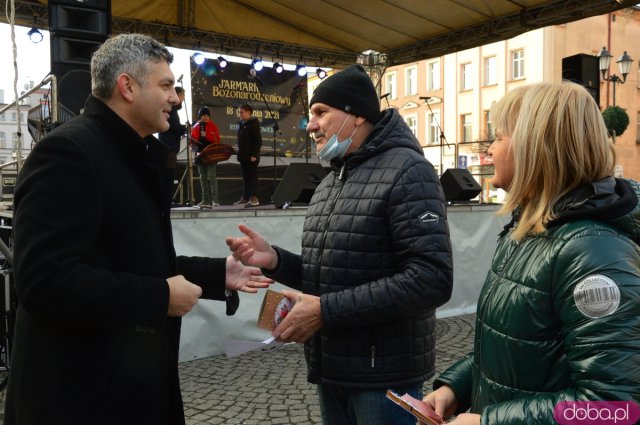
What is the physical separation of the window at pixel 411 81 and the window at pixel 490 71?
552 centimetres

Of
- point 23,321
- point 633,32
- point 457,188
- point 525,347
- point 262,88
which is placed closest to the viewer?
point 525,347

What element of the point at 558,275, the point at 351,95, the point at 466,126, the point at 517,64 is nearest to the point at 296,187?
the point at 351,95

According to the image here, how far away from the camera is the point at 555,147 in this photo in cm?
127

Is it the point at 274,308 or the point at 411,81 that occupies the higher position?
the point at 411,81

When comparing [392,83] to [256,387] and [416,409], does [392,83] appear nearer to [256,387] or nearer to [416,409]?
[256,387]

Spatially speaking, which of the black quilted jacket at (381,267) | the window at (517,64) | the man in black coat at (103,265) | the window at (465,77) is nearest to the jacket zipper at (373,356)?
the black quilted jacket at (381,267)

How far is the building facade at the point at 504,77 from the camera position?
1167 inches

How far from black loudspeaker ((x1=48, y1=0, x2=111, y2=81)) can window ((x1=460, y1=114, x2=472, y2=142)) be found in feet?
102

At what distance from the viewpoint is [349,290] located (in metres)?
1.89

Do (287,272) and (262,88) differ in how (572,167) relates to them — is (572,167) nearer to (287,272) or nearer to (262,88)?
(287,272)

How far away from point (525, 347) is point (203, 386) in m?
3.83

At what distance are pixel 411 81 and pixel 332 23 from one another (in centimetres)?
2850

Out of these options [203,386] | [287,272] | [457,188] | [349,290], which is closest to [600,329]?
[349,290]

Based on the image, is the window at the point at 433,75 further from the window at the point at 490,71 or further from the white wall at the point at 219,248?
the white wall at the point at 219,248
